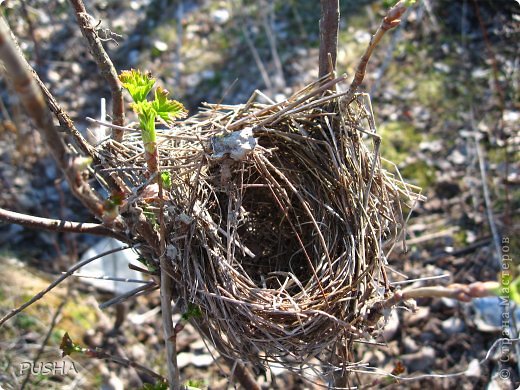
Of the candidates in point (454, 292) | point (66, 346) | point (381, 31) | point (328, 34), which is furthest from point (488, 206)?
point (66, 346)

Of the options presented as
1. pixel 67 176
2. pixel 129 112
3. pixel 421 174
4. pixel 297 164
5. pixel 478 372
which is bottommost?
pixel 478 372

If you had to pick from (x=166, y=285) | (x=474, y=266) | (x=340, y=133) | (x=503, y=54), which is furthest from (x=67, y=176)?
(x=503, y=54)

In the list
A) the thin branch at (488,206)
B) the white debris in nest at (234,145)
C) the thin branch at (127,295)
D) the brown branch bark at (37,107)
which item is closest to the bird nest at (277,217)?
the white debris in nest at (234,145)

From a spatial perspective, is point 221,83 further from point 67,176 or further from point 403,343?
point 67,176

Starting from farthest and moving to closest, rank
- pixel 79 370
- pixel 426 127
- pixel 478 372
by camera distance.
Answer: pixel 426 127 < pixel 79 370 < pixel 478 372

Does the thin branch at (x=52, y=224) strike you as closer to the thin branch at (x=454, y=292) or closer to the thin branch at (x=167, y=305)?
the thin branch at (x=167, y=305)
